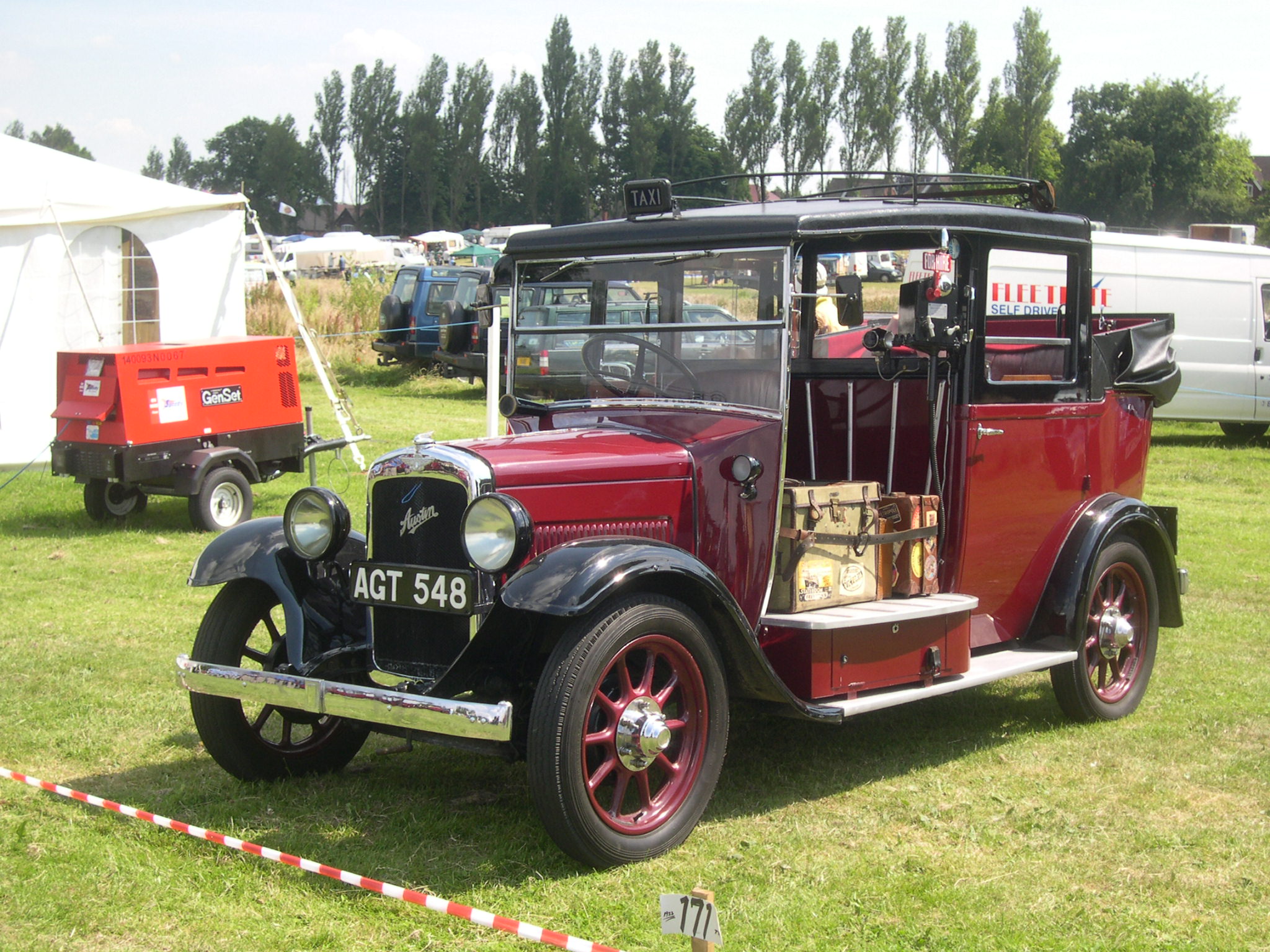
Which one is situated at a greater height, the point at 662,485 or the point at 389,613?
the point at 662,485

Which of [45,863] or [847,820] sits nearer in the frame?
[45,863]

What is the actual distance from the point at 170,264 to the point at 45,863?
10.3 m

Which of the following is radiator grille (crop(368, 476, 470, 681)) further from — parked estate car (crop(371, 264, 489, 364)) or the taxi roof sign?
parked estate car (crop(371, 264, 489, 364))

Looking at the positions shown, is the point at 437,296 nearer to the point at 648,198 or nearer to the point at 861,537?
the point at 648,198

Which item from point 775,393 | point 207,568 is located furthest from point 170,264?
point 775,393

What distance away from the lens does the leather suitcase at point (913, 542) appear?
4.93m

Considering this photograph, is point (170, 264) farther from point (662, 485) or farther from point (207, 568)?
point (662, 485)

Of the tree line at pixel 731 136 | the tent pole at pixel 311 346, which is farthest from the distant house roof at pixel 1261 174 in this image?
the tent pole at pixel 311 346

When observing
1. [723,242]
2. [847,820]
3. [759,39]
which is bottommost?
[847,820]

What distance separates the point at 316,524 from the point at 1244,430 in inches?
592

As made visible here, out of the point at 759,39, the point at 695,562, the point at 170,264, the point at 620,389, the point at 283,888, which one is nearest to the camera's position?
the point at 283,888

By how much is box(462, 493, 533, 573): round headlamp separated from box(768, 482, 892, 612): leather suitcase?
3.74 ft

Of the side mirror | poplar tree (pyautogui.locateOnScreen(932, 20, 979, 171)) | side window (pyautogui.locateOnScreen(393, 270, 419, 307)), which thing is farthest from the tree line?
the side mirror

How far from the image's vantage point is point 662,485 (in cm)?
430
